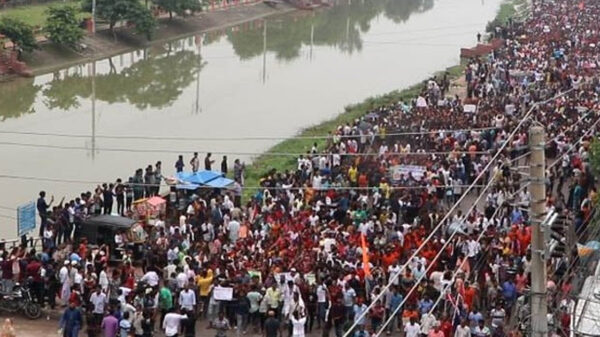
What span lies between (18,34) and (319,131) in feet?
43.8

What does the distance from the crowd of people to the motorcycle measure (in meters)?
0.15

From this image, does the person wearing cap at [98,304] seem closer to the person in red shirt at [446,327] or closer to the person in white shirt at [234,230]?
the person in white shirt at [234,230]

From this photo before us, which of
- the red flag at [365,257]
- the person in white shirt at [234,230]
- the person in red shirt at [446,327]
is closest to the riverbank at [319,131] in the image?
the person in white shirt at [234,230]

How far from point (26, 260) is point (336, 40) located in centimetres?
4237

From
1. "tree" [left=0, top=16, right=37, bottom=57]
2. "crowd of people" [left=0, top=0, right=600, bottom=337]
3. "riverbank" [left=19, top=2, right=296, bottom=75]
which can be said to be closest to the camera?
"crowd of people" [left=0, top=0, right=600, bottom=337]

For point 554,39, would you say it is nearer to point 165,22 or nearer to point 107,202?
point 165,22

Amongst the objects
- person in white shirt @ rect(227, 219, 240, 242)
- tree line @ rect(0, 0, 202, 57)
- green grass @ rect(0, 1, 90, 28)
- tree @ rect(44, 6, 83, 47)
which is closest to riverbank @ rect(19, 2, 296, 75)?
tree line @ rect(0, 0, 202, 57)

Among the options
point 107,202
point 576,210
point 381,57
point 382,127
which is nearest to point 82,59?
point 381,57

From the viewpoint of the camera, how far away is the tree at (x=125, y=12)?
44.2 meters

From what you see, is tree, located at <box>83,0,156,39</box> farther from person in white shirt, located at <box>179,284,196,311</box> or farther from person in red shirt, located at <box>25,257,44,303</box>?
person in white shirt, located at <box>179,284,196,311</box>

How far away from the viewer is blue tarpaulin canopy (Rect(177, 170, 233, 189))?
2030 cm

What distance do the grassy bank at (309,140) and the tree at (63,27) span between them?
12.0 m

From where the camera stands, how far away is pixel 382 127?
81.7 feet

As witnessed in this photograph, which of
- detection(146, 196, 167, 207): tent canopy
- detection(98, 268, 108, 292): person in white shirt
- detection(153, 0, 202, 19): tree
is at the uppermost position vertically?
detection(153, 0, 202, 19): tree
